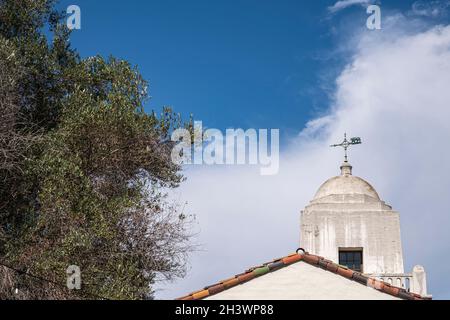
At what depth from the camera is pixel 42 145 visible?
20594 millimetres

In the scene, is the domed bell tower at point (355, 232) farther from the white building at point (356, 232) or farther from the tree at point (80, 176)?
the tree at point (80, 176)

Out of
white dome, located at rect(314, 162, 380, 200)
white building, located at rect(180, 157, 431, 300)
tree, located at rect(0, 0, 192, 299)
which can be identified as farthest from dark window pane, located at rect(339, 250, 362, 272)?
tree, located at rect(0, 0, 192, 299)

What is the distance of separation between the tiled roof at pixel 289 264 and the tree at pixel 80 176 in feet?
18.7

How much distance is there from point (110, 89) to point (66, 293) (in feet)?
26.9

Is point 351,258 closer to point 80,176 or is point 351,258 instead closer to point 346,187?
point 346,187

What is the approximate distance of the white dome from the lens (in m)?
27.8

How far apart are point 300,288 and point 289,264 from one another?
50cm

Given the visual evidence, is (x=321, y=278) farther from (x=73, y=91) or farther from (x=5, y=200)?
(x=73, y=91)

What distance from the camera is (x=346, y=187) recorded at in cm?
Answer: 2800

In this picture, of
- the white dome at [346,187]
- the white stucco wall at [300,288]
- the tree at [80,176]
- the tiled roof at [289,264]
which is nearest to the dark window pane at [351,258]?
the white dome at [346,187]

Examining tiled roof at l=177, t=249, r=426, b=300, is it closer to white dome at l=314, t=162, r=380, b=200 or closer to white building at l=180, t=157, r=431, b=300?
white building at l=180, t=157, r=431, b=300

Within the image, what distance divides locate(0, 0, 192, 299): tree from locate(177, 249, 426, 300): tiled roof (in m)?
5.71

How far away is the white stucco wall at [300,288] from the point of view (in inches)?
530
